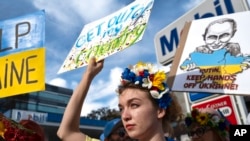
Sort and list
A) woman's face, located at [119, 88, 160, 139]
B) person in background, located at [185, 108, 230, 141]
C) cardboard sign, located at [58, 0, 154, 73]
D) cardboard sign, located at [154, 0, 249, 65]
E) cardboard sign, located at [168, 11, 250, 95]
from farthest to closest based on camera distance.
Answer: cardboard sign, located at [154, 0, 249, 65]
person in background, located at [185, 108, 230, 141]
cardboard sign, located at [168, 11, 250, 95]
cardboard sign, located at [58, 0, 154, 73]
woman's face, located at [119, 88, 160, 139]

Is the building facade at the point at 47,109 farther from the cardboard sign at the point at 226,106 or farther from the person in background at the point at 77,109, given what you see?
the person in background at the point at 77,109

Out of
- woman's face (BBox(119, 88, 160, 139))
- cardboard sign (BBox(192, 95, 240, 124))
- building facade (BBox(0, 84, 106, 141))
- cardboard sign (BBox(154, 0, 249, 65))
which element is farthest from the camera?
building facade (BBox(0, 84, 106, 141))

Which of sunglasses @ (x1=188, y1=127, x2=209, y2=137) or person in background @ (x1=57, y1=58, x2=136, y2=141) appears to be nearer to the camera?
person in background @ (x1=57, y1=58, x2=136, y2=141)

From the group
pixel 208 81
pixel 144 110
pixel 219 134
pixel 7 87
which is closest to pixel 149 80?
pixel 144 110

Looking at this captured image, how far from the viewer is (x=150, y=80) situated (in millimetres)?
Result: 2184

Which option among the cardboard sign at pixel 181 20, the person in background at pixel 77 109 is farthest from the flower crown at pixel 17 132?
the cardboard sign at pixel 181 20

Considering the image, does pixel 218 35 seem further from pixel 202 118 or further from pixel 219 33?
pixel 202 118

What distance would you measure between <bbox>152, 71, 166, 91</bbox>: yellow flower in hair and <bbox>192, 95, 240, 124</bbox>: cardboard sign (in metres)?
1.26

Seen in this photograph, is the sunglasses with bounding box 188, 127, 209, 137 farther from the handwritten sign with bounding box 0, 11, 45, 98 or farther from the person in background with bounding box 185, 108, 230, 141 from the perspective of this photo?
the handwritten sign with bounding box 0, 11, 45, 98

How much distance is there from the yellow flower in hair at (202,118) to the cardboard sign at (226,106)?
1.75ft

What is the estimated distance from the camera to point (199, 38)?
109 inches

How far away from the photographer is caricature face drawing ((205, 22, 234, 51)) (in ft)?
8.80

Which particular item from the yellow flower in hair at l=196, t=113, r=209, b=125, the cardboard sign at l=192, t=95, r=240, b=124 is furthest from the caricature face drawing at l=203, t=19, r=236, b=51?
the cardboard sign at l=192, t=95, r=240, b=124

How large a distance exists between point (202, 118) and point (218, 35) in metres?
0.66
